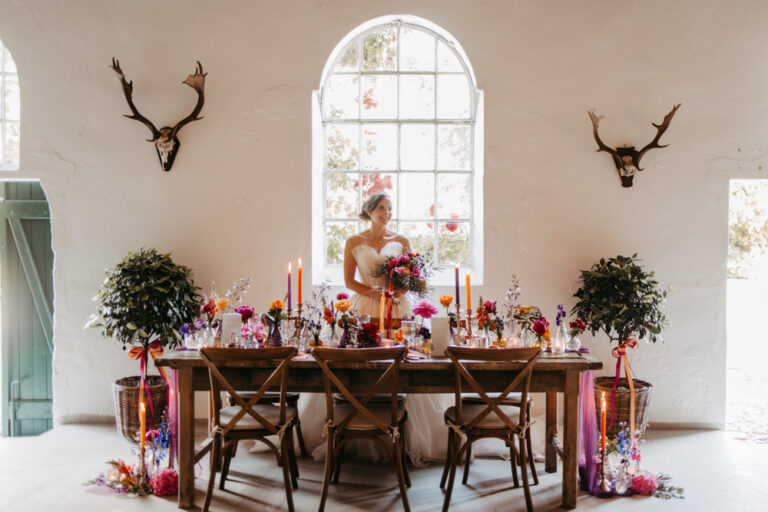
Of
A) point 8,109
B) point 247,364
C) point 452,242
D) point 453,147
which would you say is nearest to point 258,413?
point 247,364

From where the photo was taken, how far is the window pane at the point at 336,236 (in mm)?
4980

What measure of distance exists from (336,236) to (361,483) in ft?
7.60

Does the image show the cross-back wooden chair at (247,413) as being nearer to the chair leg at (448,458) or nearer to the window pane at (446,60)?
the chair leg at (448,458)

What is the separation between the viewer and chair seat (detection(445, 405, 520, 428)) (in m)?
2.95

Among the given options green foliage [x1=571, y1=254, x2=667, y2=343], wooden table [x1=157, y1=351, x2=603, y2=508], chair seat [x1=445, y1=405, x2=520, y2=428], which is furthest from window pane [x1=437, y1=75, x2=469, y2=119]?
chair seat [x1=445, y1=405, x2=520, y2=428]

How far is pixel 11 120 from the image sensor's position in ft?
15.7

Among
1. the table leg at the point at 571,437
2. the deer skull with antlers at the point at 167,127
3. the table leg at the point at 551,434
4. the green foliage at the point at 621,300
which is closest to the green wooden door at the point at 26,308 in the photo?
the deer skull with antlers at the point at 167,127

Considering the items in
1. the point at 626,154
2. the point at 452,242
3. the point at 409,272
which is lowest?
the point at 409,272

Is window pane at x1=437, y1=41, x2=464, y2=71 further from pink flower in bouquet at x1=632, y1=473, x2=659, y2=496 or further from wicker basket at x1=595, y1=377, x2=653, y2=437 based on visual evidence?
pink flower in bouquet at x1=632, y1=473, x2=659, y2=496

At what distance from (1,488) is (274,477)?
164 centimetres

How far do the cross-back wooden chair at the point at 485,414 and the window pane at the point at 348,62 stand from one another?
3.06m

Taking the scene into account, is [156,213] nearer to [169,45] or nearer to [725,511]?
[169,45]

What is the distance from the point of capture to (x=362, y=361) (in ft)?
9.13

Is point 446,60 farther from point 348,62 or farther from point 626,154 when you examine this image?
point 626,154
